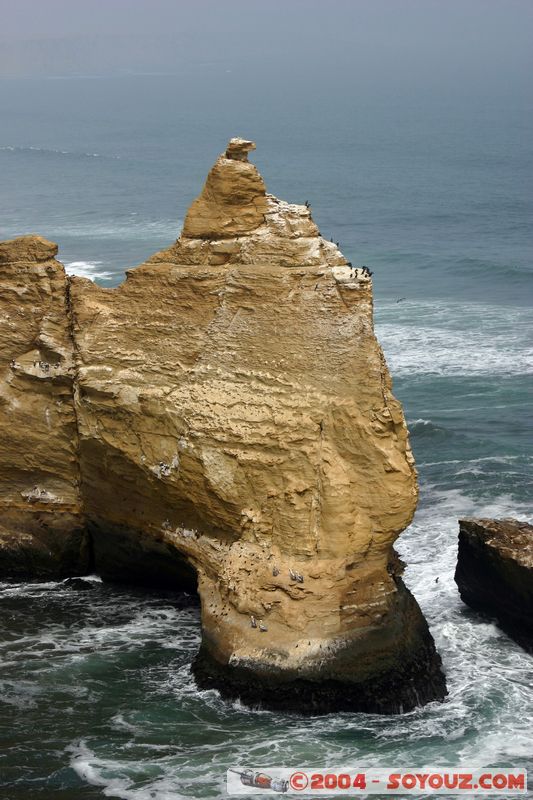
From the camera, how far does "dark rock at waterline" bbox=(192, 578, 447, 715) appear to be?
71.1ft

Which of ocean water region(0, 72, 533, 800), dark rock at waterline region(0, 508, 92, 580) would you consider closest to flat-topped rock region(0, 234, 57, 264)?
dark rock at waterline region(0, 508, 92, 580)

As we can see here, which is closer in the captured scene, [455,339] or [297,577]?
[297,577]

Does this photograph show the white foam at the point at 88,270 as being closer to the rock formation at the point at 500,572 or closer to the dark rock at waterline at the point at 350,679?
the rock formation at the point at 500,572

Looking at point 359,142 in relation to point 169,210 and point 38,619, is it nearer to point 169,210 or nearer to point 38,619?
point 169,210

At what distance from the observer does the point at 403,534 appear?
28.8 metres

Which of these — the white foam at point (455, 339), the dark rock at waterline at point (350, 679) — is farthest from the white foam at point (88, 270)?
the dark rock at waterline at point (350, 679)

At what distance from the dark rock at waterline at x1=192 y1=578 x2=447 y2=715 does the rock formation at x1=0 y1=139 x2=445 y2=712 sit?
0.02 meters

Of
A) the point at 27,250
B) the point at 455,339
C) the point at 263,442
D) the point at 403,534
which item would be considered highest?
the point at 27,250

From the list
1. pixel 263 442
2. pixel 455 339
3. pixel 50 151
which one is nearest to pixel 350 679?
pixel 263 442

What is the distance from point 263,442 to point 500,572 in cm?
553

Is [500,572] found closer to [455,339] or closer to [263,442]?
[263,442]

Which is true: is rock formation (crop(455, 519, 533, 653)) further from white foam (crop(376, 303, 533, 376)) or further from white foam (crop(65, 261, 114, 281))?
white foam (crop(65, 261, 114, 281))

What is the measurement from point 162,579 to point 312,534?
4697 millimetres

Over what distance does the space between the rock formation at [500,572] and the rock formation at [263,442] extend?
2105 millimetres
